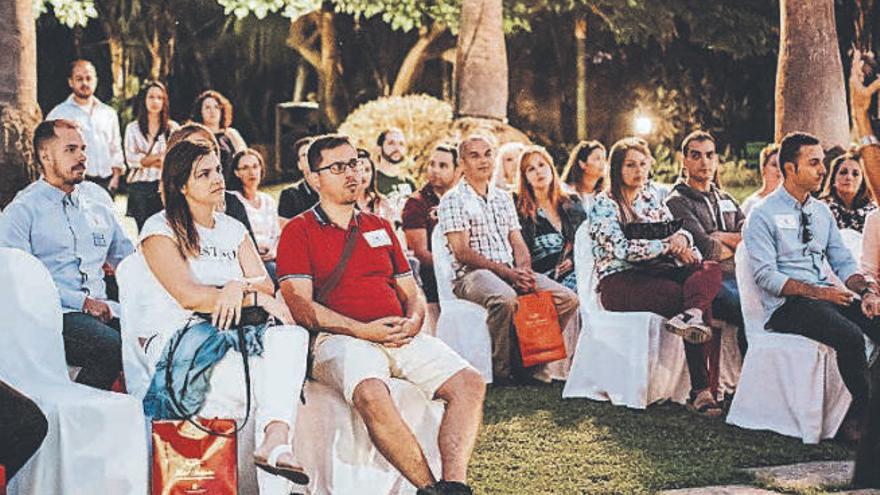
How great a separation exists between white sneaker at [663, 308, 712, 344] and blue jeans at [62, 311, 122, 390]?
9.56 ft

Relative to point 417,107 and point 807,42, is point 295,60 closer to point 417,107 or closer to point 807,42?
point 417,107

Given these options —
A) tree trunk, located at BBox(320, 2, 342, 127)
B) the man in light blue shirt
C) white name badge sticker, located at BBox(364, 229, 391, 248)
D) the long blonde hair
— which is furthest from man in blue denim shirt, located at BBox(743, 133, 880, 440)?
tree trunk, located at BBox(320, 2, 342, 127)

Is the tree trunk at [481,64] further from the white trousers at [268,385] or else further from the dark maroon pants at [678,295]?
the white trousers at [268,385]

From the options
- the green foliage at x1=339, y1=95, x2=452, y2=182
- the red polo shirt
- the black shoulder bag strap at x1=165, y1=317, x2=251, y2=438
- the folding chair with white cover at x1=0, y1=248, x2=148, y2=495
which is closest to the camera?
the folding chair with white cover at x1=0, y1=248, x2=148, y2=495

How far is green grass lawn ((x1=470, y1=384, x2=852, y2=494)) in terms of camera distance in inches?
236

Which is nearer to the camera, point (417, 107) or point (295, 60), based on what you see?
point (417, 107)

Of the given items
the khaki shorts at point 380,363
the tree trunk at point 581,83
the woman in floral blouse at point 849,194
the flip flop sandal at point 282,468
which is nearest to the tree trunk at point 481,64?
the tree trunk at point 581,83

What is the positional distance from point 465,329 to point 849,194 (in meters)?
2.33

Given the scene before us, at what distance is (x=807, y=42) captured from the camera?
39.2 ft

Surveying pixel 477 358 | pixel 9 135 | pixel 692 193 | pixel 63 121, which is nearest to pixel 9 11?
pixel 9 135

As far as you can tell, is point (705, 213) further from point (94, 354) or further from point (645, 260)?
point (94, 354)

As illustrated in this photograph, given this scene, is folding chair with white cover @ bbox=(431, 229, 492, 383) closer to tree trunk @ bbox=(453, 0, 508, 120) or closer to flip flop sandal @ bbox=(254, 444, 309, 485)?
flip flop sandal @ bbox=(254, 444, 309, 485)

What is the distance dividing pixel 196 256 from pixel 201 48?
16390mm

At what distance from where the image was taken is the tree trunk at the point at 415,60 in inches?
781
